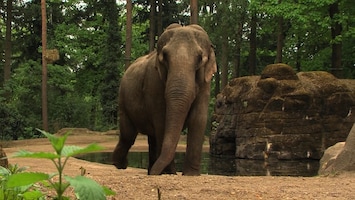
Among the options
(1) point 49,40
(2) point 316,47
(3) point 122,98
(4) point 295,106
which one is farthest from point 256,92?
(1) point 49,40

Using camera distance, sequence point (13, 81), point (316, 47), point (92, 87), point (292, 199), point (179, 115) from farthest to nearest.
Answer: point (92, 87) → point (316, 47) → point (13, 81) → point (179, 115) → point (292, 199)

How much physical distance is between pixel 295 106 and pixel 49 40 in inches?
833

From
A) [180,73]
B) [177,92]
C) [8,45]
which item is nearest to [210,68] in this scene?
[180,73]

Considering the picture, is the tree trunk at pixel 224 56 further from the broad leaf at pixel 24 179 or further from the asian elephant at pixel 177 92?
the broad leaf at pixel 24 179

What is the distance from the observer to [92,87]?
131 ft

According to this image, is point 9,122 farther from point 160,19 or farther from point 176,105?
point 176,105

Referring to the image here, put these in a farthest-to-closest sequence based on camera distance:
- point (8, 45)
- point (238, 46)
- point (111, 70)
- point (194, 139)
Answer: point (238, 46) → point (111, 70) → point (8, 45) → point (194, 139)

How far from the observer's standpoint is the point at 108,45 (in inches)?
1390

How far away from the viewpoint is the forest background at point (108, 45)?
2581 cm

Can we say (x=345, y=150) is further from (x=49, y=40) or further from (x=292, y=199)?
(x=49, y=40)

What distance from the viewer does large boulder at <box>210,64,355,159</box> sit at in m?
18.4

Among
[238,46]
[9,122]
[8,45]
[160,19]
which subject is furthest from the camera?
[160,19]

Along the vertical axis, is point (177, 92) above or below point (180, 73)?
below

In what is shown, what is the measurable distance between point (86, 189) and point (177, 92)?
5280 mm
